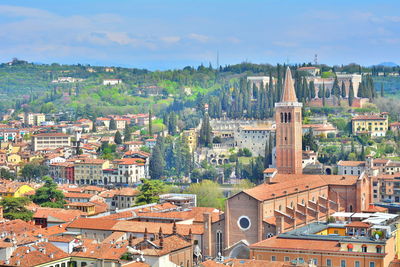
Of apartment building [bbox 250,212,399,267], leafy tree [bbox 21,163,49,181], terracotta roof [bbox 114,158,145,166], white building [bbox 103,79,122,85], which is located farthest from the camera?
white building [bbox 103,79,122,85]

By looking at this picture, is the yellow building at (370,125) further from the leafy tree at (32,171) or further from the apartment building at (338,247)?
the apartment building at (338,247)

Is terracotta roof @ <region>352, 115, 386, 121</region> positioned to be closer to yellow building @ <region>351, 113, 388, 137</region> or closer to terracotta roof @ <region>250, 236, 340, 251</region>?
yellow building @ <region>351, 113, 388, 137</region>

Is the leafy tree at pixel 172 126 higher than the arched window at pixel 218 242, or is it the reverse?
the leafy tree at pixel 172 126

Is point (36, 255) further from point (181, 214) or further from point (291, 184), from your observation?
point (291, 184)

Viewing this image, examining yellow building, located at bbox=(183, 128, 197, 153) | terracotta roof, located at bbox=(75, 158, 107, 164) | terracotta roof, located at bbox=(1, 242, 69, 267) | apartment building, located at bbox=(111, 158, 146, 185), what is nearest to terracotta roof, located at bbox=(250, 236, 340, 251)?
terracotta roof, located at bbox=(1, 242, 69, 267)

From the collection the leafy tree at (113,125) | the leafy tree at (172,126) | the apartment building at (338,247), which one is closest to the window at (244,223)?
the apartment building at (338,247)

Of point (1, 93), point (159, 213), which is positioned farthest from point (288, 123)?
point (1, 93)

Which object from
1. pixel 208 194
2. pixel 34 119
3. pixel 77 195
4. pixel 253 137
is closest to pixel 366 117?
pixel 253 137
